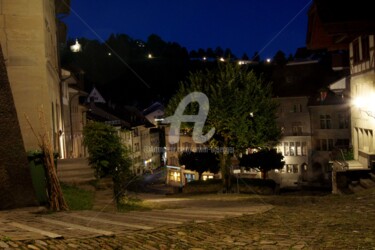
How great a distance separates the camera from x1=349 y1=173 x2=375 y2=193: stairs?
19.1 m

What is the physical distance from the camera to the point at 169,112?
29.1 metres

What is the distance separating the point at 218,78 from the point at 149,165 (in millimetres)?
49545

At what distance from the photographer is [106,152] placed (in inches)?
655

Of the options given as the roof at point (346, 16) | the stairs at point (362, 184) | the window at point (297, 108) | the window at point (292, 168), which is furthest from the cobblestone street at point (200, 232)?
the window at point (297, 108)

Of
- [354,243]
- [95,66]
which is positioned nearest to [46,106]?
[354,243]

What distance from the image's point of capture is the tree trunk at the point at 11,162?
10164 mm

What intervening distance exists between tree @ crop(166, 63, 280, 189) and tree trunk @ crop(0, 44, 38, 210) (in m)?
17.9

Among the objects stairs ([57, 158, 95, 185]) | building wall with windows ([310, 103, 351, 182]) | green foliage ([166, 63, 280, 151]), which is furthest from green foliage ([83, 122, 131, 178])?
building wall with windows ([310, 103, 351, 182])

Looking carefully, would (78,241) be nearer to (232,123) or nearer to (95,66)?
(232,123)

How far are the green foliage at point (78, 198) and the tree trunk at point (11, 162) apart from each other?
1341 mm

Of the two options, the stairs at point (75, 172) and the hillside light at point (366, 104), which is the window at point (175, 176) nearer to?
the hillside light at point (366, 104)

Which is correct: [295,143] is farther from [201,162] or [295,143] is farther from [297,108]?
[201,162]

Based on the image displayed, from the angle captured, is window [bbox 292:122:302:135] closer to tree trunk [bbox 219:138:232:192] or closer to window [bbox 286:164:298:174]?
window [bbox 286:164:298:174]

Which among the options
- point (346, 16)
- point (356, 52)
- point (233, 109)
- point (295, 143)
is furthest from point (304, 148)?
point (346, 16)
